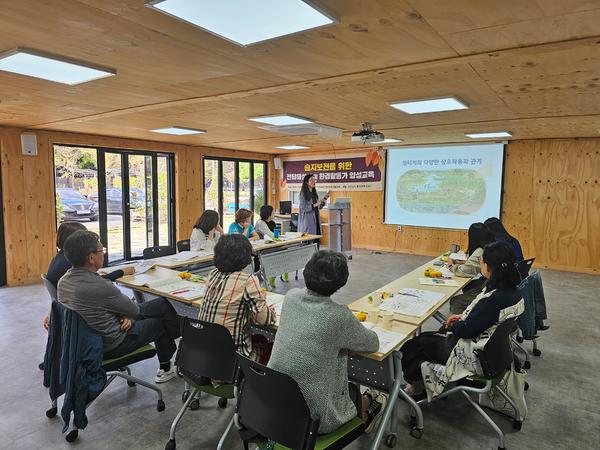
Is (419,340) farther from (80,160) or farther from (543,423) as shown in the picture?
(80,160)

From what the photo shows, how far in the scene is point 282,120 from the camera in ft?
16.0

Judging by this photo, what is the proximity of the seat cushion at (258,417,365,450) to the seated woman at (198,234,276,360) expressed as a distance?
620mm

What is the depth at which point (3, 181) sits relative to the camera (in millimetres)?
5543

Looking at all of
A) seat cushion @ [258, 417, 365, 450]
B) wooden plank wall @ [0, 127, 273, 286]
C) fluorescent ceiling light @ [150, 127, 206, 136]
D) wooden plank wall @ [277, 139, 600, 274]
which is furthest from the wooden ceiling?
wooden plank wall @ [277, 139, 600, 274]

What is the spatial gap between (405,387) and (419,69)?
2.14 metres

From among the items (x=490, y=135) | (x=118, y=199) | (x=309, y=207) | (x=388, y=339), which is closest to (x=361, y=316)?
(x=388, y=339)

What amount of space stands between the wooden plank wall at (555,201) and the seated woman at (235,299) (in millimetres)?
6466

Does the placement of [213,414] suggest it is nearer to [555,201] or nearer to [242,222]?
[242,222]

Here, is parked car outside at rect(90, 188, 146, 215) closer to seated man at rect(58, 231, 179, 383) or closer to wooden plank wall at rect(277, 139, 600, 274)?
seated man at rect(58, 231, 179, 383)

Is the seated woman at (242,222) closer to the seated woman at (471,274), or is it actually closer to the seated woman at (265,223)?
the seated woman at (265,223)

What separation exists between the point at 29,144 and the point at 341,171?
602cm

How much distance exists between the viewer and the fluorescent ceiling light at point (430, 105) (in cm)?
368

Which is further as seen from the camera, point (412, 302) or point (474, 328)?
point (412, 302)

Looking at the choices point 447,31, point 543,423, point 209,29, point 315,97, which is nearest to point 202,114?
point 315,97
